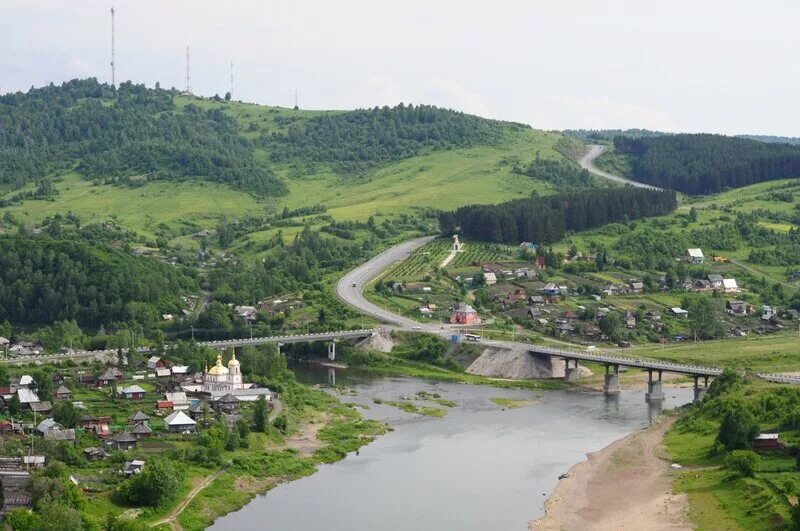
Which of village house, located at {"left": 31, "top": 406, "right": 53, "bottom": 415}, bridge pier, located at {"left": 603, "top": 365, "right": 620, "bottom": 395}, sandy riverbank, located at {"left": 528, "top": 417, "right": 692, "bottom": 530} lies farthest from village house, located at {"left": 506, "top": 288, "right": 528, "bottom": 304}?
village house, located at {"left": 31, "top": 406, "right": 53, "bottom": 415}

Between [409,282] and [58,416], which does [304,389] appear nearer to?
[58,416]

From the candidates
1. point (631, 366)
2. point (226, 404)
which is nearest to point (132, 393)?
point (226, 404)

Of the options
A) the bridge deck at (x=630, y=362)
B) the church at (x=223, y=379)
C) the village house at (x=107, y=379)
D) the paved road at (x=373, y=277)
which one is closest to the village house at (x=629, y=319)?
the bridge deck at (x=630, y=362)

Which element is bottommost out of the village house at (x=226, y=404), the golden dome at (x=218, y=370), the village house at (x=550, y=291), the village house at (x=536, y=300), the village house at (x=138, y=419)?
the village house at (x=226, y=404)

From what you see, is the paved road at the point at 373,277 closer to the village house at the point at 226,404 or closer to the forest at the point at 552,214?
the forest at the point at 552,214

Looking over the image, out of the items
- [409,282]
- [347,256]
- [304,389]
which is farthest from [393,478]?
[347,256]

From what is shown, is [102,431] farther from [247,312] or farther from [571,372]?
[247,312]
